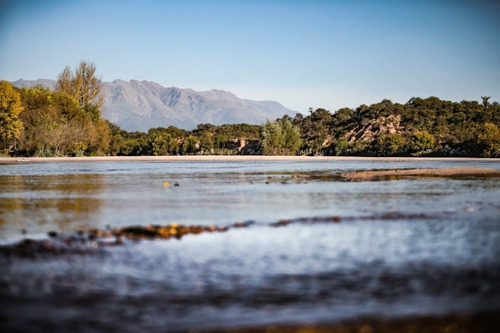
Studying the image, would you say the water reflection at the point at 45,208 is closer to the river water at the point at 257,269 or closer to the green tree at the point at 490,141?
the river water at the point at 257,269

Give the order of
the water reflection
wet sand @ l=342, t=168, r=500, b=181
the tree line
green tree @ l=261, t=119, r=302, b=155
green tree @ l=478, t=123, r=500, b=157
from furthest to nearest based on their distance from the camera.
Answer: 1. green tree @ l=261, t=119, r=302, b=155
2. the tree line
3. green tree @ l=478, t=123, r=500, b=157
4. wet sand @ l=342, t=168, r=500, b=181
5. the water reflection

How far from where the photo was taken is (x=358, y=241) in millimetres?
9586

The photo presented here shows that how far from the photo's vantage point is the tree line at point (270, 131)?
5769 cm

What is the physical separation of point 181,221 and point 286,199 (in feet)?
18.4

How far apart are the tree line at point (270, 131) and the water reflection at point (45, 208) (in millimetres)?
37373

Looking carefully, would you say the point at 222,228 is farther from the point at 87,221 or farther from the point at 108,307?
the point at 108,307

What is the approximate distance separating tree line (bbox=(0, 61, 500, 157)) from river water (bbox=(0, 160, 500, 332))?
148 ft

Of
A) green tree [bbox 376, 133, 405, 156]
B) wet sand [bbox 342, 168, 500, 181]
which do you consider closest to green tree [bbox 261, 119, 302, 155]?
green tree [bbox 376, 133, 405, 156]

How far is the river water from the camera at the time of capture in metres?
5.71

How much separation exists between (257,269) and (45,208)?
9.40 metres

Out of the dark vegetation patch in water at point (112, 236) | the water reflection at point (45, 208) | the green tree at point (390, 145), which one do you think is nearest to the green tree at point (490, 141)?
the green tree at point (390, 145)

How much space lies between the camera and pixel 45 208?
15.0 metres

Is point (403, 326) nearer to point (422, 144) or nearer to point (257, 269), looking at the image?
point (257, 269)

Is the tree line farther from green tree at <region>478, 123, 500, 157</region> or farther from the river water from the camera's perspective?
the river water
